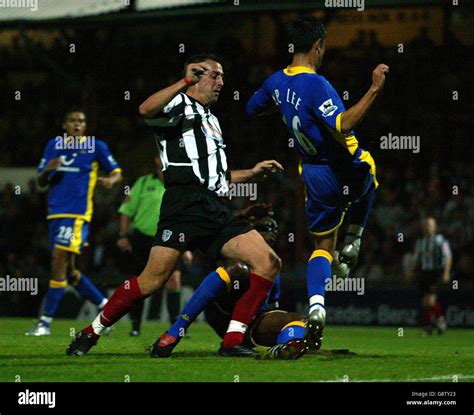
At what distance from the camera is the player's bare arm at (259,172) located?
770 centimetres

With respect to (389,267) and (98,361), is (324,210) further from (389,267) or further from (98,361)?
(389,267)

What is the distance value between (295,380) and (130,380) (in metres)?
0.93

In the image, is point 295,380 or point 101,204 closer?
point 295,380

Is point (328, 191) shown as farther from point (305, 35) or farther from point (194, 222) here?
point (305, 35)

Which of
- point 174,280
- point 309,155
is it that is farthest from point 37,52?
point 309,155

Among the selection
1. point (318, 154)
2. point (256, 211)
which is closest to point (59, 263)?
point (256, 211)

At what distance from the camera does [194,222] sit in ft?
24.5

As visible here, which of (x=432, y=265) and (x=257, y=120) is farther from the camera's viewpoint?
(x=257, y=120)

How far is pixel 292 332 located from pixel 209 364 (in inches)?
26.3

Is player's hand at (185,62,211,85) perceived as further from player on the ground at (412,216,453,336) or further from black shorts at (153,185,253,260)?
player on the ground at (412,216,453,336)

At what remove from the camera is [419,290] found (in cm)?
1469

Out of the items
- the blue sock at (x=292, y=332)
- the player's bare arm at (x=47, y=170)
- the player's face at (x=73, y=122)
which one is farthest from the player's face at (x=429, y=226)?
the blue sock at (x=292, y=332)

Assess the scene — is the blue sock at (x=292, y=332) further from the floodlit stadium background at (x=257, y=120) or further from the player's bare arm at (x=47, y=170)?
the floodlit stadium background at (x=257, y=120)

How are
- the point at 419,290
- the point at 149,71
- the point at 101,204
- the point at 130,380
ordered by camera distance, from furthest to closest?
the point at 149,71, the point at 101,204, the point at 419,290, the point at 130,380
